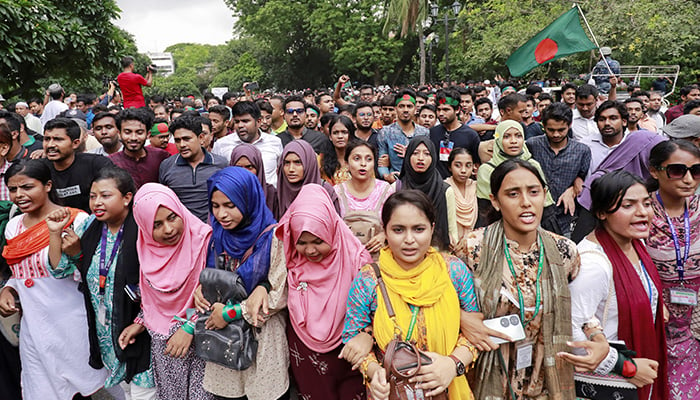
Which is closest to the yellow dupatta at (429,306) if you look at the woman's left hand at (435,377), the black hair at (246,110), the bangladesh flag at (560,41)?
the woman's left hand at (435,377)

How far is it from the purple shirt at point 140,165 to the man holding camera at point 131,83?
3029mm

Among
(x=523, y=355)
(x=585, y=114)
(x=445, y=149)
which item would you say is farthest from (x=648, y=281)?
(x=585, y=114)

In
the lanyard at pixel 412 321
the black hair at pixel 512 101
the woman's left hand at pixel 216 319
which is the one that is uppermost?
the black hair at pixel 512 101

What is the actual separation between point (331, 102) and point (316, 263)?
17.0 ft

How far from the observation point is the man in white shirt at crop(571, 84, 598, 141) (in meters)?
4.91

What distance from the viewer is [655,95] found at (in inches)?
266

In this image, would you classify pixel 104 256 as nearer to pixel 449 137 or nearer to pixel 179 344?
pixel 179 344

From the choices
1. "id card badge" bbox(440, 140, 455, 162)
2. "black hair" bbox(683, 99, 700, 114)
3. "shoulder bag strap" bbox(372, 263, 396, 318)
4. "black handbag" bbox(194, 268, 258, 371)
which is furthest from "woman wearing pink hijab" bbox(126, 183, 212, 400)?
"black hair" bbox(683, 99, 700, 114)

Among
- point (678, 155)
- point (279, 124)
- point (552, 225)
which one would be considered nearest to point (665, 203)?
point (678, 155)

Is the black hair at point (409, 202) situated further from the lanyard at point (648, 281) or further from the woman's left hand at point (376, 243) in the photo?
the lanyard at point (648, 281)

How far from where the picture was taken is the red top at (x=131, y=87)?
6.61 metres

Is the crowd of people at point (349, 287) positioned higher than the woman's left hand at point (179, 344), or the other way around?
the crowd of people at point (349, 287)

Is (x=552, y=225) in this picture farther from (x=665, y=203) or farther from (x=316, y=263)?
(x=316, y=263)

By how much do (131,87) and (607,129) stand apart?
22.3ft
